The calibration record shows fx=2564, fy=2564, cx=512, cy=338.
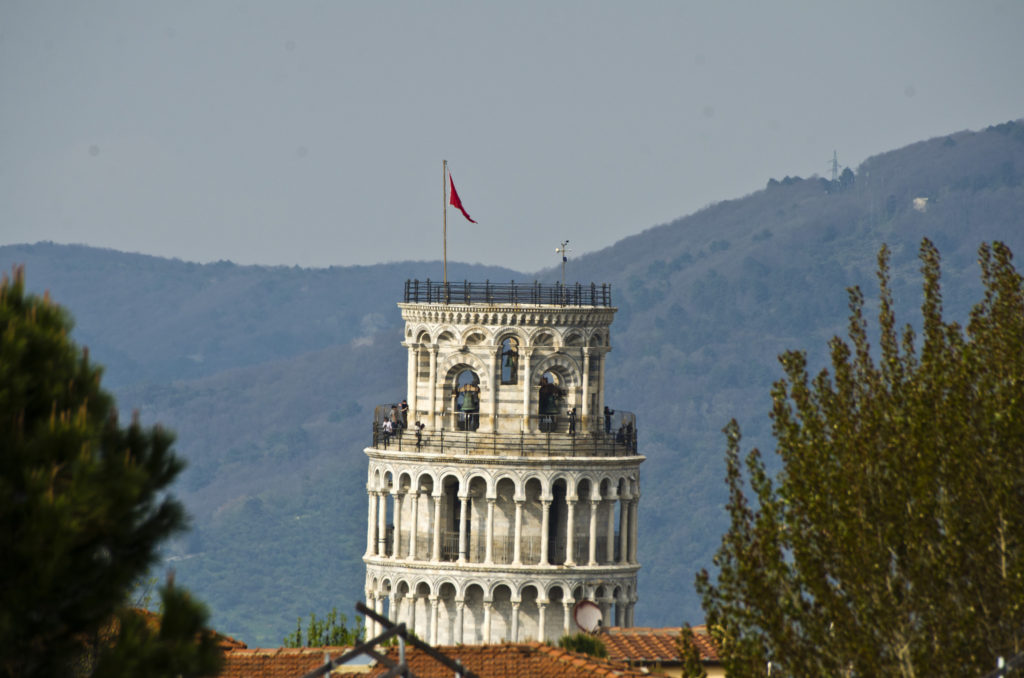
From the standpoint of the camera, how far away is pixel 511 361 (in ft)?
475

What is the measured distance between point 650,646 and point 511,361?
2232 inches

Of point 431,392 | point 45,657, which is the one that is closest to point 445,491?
point 431,392

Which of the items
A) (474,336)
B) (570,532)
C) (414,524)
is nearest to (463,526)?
(414,524)

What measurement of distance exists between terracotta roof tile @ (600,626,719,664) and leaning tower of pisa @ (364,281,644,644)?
47279mm

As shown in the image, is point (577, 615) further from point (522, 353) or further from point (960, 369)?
point (960, 369)

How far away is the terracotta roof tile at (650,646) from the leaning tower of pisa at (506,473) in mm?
47279

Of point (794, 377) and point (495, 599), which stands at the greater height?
point (794, 377)

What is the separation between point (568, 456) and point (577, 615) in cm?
1214

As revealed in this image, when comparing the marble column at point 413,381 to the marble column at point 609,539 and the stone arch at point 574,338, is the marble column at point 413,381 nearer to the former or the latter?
the stone arch at point 574,338

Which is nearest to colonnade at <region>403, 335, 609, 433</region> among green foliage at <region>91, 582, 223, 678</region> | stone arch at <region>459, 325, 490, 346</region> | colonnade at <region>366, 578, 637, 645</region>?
stone arch at <region>459, 325, 490, 346</region>

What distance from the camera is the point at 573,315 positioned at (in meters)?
144

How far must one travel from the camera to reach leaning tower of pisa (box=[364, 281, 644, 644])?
14288 centimetres

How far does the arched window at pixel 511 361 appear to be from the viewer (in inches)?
5679

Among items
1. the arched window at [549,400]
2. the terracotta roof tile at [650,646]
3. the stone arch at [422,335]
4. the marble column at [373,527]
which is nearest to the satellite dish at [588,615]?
the arched window at [549,400]
